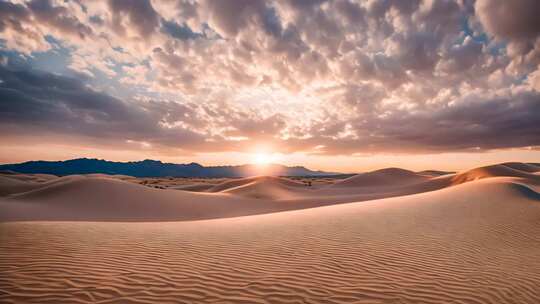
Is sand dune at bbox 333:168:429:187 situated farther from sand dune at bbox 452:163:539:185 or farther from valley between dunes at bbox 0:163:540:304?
valley between dunes at bbox 0:163:540:304

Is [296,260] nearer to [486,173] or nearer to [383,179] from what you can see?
[486,173]

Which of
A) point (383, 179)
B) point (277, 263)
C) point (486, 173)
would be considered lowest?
point (277, 263)

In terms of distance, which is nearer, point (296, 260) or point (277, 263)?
point (277, 263)

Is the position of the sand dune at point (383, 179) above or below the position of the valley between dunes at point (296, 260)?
above

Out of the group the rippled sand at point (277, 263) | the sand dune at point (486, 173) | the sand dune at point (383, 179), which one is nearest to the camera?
the rippled sand at point (277, 263)

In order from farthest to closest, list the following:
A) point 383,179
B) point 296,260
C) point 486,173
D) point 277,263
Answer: point 383,179 < point 486,173 < point 296,260 < point 277,263

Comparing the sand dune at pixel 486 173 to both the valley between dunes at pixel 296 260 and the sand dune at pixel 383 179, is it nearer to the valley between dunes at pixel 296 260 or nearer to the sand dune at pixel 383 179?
the sand dune at pixel 383 179

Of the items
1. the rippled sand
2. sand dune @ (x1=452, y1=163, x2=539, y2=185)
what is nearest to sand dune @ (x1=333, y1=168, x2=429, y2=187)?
sand dune @ (x1=452, y1=163, x2=539, y2=185)

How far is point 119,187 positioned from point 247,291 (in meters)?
25.4

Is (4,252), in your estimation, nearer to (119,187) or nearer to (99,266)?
(99,266)

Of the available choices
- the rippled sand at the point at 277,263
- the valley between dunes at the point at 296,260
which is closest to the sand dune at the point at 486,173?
the valley between dunes at the point at 296,260

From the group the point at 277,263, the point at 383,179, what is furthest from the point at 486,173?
the point at 277,263

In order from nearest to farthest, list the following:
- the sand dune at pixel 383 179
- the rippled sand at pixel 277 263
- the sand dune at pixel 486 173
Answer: the rippled sand at pixel 277 263, the sand dune at pixel 486 173, the sand dune at pixel 383 179

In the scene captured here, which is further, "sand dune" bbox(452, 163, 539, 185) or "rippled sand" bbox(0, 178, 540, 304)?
"sand dune" bbox(452, 163, 539, 185)
